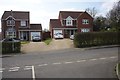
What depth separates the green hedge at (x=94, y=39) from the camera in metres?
36.6

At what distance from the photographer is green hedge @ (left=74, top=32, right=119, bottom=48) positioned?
3659 cm

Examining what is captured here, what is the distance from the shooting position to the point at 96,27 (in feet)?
240

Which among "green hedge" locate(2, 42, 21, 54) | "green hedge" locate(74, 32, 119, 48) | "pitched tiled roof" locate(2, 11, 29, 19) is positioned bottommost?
"green hedge" locate(2, 42, 21, 54)

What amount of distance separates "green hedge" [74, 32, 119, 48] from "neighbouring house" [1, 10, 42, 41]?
981 inches

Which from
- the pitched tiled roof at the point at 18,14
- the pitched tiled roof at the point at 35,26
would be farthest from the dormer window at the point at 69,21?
the pitched tiled roof at the point at 18,14

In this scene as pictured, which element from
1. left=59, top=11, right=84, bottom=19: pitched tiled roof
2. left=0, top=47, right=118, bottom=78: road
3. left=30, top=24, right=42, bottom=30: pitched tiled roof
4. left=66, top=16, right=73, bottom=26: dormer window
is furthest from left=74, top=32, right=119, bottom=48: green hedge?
left=59, top=11, right=84, bottom=19: pitched tiled roof

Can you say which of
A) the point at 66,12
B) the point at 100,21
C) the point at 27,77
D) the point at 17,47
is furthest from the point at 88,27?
the point at 27,77

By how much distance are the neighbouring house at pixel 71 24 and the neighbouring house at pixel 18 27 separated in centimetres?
502

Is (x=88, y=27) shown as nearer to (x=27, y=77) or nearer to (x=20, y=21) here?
(x=20, y=21)

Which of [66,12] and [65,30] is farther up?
[66,12]

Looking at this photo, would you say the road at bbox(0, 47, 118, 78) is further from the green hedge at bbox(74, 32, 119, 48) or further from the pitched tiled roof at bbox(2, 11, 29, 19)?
the pitched tiled roof at bbox(2, 11, 29, 19)

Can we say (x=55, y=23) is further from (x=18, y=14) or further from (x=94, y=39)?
(x=94, y=39)

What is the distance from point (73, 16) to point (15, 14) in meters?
14.6

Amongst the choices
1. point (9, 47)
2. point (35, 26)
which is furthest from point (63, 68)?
point (35, 26)
